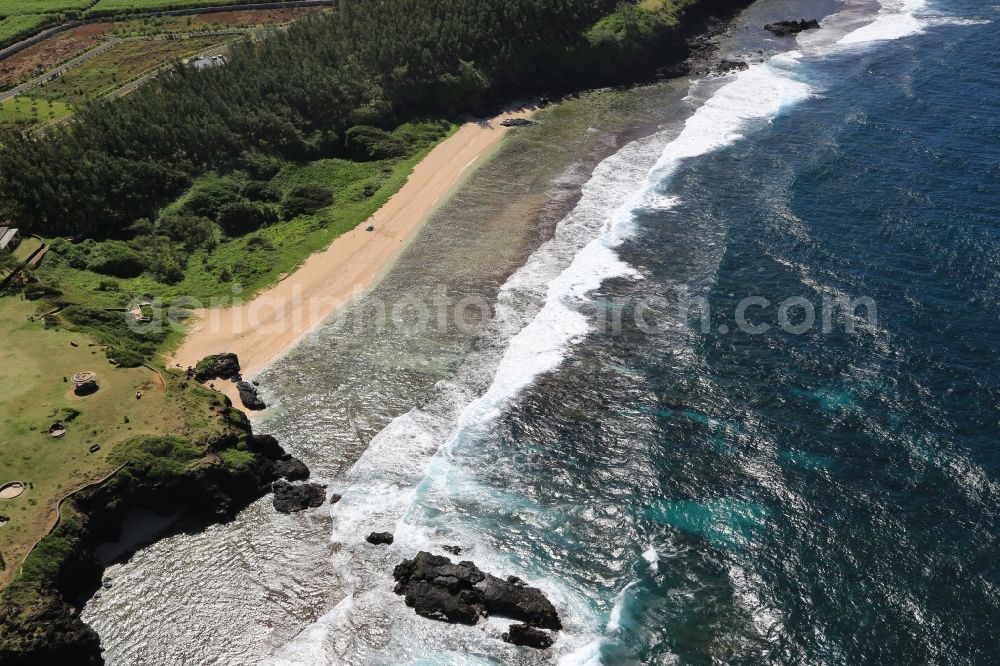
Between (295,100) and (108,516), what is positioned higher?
(295,100)

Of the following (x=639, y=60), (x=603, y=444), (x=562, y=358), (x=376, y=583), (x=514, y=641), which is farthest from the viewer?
(x=639, y=60)

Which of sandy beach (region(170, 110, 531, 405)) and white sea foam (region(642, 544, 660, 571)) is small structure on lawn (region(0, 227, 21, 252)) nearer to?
sandy beach (region(170, 110, 531, 405))

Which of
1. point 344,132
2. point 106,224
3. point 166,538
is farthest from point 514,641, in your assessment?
point 344,132

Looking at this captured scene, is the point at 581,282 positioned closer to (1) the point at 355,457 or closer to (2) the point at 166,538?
(1) the point at 355,457

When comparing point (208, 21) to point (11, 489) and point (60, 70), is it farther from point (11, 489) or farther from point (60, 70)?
point (11, 489)

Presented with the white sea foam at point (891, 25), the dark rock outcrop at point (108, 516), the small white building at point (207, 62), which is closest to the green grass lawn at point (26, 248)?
the dark rock outcrop at point (108, 516)

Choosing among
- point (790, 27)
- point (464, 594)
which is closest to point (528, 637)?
point (464, 594)

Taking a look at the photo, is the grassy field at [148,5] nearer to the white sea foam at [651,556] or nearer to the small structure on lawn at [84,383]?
the small structure on lawn at [84,383]
